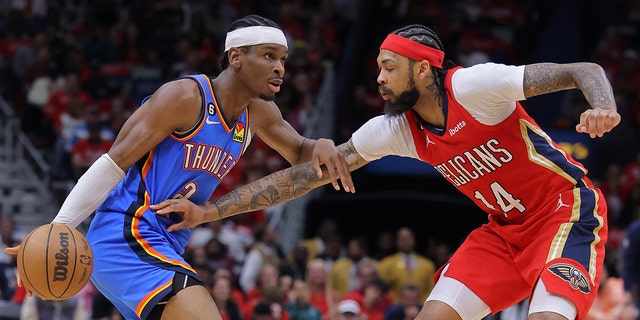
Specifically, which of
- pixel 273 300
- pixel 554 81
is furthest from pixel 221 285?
pixel 554 81

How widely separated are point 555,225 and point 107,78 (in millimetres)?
12685

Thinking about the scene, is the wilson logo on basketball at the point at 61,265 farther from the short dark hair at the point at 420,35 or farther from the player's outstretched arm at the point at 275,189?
the short dark hair at the point at 420,35

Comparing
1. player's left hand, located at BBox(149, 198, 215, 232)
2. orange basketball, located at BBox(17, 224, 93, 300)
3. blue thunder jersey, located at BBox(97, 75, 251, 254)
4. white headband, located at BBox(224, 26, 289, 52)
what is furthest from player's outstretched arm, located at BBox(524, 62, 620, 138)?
orange basketball, located at BBox(17, 224, 93, 300)

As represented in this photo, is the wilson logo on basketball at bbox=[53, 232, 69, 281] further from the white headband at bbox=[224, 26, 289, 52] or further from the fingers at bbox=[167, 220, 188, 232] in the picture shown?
the white headband at bbox=[224, 26, 289, 52]

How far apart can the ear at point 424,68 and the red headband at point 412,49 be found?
2 centimetres

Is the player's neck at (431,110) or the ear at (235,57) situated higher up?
the ear at (235,57)

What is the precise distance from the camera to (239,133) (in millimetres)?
6348

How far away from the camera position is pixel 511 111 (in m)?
5.92

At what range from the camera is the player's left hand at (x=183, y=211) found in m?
5.93

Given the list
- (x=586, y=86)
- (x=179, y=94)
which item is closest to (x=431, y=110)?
(x=586, y=86)

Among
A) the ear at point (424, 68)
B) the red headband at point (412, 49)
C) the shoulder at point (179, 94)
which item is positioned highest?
the red headband at point (412, 49)

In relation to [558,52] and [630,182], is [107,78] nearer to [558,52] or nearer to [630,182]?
[558,52]

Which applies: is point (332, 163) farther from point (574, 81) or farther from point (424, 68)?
point (574, 81)

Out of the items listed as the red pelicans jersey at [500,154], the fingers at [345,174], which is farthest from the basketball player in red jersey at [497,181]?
the fingers at [345,174]
